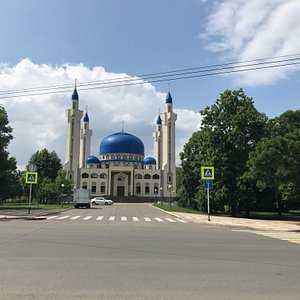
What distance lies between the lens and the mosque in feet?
317

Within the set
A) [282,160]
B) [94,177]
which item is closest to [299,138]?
[282,160]

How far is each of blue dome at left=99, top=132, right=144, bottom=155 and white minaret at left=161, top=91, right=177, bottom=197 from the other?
11.4 meters

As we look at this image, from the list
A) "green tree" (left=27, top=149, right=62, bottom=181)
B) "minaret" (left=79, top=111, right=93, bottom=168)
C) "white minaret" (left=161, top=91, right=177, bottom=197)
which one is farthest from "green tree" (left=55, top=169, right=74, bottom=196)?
"minaret" (left=79, top=111, right=93, bottom=168)

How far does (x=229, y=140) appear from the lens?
3422 centimetres

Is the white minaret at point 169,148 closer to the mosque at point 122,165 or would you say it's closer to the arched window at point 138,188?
the mosque at point 122,165

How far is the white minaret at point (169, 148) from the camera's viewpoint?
98750mm

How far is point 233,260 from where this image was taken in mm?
8992

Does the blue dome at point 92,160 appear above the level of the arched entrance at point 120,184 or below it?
above

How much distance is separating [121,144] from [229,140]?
7358cm

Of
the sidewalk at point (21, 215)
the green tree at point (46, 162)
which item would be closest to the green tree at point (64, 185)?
the green tree at point (46, 162)

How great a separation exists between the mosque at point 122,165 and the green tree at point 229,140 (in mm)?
61259

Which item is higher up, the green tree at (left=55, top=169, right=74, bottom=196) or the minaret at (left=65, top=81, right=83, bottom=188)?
the minaret at (left=65, top=81, right=83, bottom=188)

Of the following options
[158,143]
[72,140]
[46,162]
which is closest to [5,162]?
[46,162]

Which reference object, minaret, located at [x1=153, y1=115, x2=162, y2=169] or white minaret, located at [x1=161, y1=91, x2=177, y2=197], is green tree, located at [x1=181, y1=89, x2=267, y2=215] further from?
minaret, located at [x1=153, y1=115, x2=162, y2=169]
